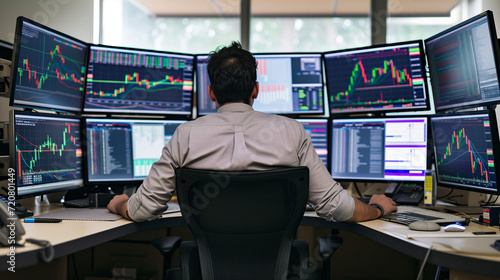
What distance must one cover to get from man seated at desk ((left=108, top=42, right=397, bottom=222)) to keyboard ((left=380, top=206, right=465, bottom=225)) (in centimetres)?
18

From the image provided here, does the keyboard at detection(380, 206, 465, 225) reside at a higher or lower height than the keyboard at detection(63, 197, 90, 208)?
lower

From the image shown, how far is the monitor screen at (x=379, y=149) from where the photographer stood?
2.08 m

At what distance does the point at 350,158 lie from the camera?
2.23 metres

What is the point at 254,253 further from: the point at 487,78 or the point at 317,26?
the point at 317,26

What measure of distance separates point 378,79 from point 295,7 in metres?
1.79

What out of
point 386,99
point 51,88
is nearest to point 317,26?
point 386,99

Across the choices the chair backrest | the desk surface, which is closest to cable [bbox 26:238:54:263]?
the desk surface

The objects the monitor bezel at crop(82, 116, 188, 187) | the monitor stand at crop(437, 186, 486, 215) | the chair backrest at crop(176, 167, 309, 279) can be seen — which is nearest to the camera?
the chair backrest at crop(176, 167, 309, 279)

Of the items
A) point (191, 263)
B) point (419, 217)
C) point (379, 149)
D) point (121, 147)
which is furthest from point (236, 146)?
point (379, 149)

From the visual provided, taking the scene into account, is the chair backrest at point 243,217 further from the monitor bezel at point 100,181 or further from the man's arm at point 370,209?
the monitor bezel at point 100,181

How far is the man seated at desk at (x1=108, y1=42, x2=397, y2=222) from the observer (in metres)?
1.39

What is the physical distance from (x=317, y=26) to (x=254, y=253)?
9.15 ft

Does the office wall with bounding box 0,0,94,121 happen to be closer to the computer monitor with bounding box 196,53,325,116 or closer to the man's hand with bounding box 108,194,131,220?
the man's hand with bounding box 108,194,131,220

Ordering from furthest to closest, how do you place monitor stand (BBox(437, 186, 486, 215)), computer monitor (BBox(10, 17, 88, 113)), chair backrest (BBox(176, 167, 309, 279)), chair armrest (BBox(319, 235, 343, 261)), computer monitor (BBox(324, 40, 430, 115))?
computer monitor (BBox(324, 40, 430, 115)), monitor stand (BBox(437, 186, 486, 215)), computer monitor (BBox(10, 17, 88, 113)), chair armrest (BBox(319, 235, 343, 261)), chair backrest (BBox(176, 167, 309, 279))
